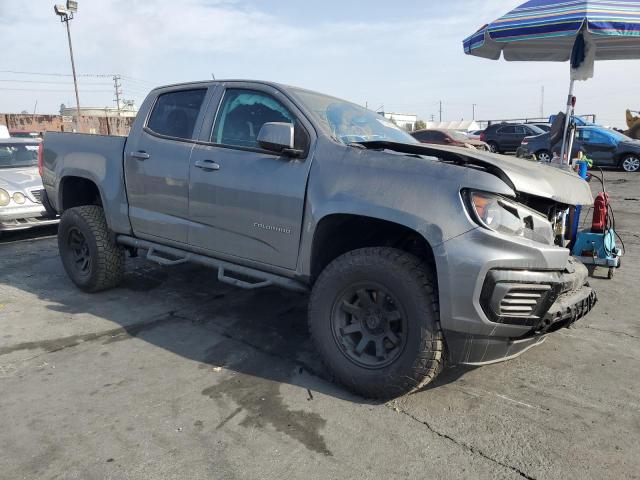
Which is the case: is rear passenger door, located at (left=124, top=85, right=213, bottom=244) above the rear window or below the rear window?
below

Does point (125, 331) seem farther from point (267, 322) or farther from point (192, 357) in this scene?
point (267, 322)

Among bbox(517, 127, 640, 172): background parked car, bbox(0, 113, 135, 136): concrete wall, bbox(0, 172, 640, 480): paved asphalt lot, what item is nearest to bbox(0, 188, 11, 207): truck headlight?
bbox(0, 172, 640, 480): paved asphalt lot

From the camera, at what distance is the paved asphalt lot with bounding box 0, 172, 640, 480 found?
2.36m

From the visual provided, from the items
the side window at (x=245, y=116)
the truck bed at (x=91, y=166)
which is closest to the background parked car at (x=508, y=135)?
the truck bed at (x=91, y=166)

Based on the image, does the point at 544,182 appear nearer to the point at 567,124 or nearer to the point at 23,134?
the point at 567,124

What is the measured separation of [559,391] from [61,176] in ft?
15.5

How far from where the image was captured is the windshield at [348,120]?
3.47 metres

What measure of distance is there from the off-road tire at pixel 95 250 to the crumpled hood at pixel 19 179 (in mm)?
3141

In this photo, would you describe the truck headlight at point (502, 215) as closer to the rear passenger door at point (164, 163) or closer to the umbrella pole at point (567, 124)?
the rear passenger door at point (164, 163)

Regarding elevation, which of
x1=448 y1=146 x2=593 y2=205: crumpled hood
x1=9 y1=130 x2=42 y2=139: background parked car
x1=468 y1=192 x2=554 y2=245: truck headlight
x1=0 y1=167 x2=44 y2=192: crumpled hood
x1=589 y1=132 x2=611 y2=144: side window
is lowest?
x1=0 y1=167 x2=44 y2=192: crumpled hood

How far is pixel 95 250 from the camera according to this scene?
15.1 feet

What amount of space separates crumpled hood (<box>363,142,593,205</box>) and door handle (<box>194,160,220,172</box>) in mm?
1144

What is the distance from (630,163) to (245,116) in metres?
15.6

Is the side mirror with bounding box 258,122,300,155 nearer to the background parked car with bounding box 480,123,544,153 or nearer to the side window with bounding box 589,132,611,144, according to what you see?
the side window with bounding box 589,132,611,144
